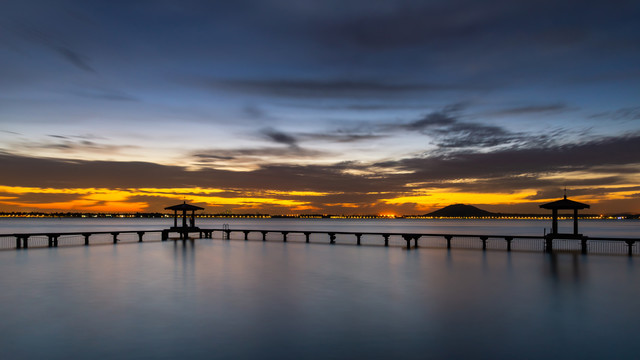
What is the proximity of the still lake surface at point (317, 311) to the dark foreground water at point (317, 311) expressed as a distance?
0.05 meters

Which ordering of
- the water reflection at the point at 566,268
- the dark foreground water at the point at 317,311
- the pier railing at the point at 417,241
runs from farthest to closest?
the pier railing at the point at 417,241 → the water reflection at the point at 566,268 → the dark foreground water at the point at 317,311

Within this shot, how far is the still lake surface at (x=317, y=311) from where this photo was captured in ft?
36.4

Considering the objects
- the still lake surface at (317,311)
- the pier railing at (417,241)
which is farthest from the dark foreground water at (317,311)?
→ the pier railing at (417,241)

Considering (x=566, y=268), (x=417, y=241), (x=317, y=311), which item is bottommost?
(x=417, y=241)

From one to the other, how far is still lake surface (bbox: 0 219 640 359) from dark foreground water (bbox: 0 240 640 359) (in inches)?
1.9

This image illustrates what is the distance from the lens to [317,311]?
1533 cm

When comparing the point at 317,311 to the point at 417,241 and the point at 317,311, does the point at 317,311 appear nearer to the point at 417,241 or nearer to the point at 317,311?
the point at 317,311

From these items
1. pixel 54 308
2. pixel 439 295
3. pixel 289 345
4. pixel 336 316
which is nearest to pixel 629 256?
pixel 439 295

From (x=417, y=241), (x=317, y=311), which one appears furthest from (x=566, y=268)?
(x=417, y=241)

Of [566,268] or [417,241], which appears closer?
[566,268]

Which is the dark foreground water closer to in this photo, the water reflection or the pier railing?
the water reflection

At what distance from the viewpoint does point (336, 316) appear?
47.7 ft

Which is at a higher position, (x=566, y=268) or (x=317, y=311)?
(x=317, y=311)

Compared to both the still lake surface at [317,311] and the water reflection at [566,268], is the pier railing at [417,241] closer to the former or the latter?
the water reflection at [566,268]
